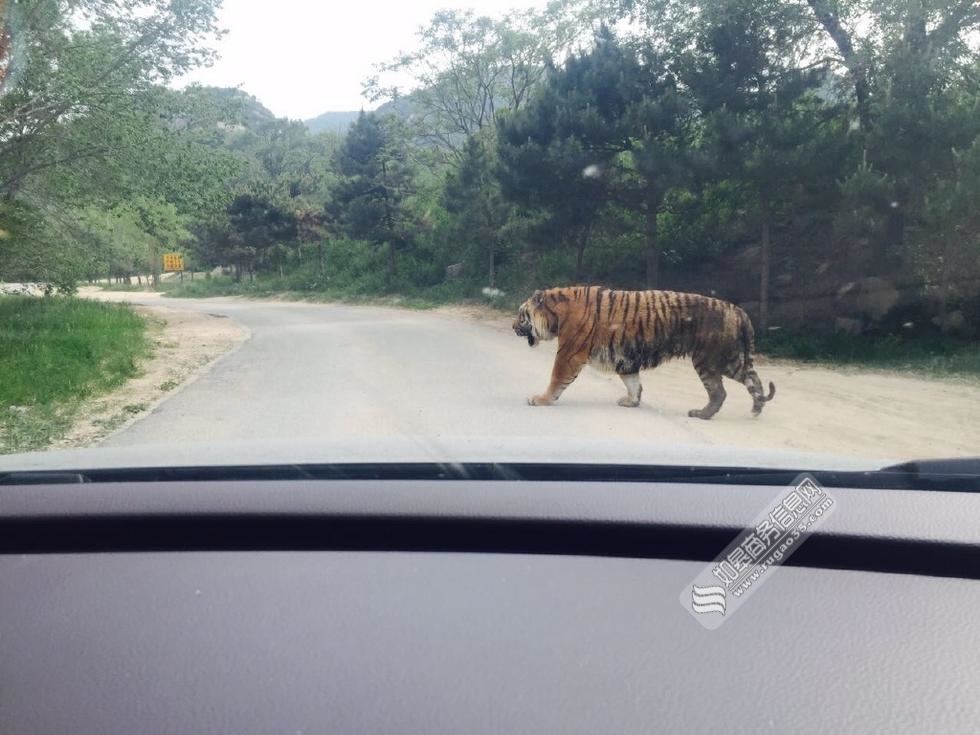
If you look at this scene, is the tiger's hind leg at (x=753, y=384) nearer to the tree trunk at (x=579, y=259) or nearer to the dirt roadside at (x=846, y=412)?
the dirt roadside at (x=846, y=412)

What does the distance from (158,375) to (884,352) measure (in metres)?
11.1

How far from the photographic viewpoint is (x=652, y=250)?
18797 mm

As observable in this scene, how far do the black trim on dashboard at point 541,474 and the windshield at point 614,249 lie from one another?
4.38 meters

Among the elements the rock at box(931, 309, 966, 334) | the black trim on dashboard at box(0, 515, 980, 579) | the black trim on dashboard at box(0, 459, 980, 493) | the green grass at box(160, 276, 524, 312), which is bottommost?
the green grass at box(160, 276, 524, 312)

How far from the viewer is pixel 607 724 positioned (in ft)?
5.09

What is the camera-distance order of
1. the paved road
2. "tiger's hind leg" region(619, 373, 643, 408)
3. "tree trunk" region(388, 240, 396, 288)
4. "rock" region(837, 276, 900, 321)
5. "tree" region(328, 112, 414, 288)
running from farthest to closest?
1. "tree" region(328, 112, 414, 288)
2. "tree trunk" region(388, 240, 396, 288)
3. "rock" region(837, 276, 900, 321)
4. "tiger's hind leg" region(619, 373, 643, 408)
5. the paved road

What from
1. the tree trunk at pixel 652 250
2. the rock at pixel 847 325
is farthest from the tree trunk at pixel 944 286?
the tree trunk at pixel 652 250

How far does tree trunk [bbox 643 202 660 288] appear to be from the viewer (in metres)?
18.7

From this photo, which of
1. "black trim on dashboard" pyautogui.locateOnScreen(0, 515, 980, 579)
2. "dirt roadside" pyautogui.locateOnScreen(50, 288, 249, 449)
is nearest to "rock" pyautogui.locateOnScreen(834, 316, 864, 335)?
"dirt roadside" pyautogui.locateOnScreen(50, 288, 249, 449)

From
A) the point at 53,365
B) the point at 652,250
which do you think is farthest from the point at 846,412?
the point at 652,250

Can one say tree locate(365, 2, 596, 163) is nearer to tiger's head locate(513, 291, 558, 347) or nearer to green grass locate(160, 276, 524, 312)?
green grass locate(160, 276, 524, 312)

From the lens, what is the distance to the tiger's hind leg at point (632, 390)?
8508mm

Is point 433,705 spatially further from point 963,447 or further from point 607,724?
point 963,447
